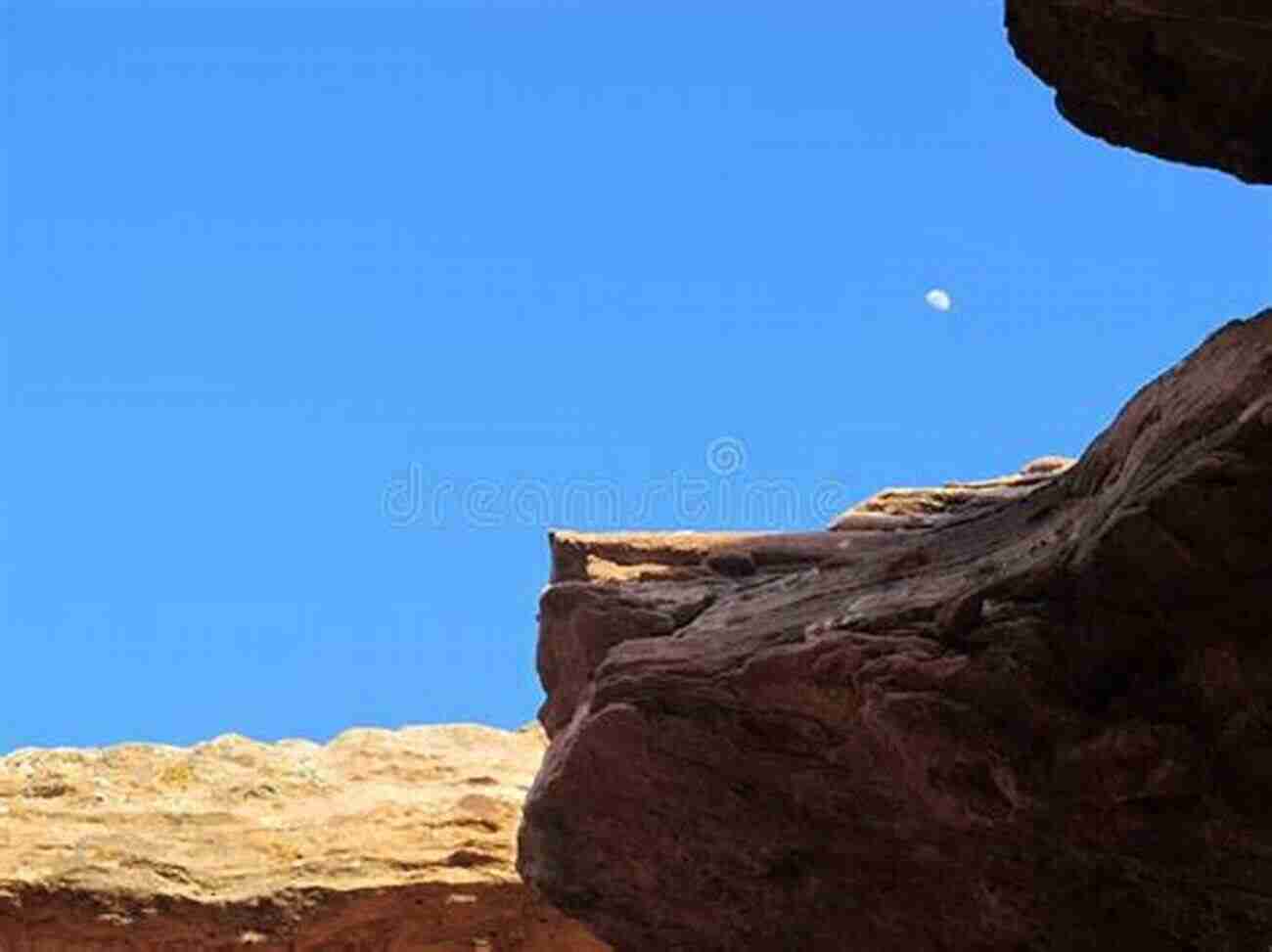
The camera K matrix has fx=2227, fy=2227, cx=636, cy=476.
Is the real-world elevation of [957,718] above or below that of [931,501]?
below

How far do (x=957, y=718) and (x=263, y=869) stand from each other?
1750cm

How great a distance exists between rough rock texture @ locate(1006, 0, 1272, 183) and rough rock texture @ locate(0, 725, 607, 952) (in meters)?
17.2

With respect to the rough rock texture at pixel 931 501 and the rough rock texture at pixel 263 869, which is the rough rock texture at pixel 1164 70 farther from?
the rough rock texture at pixel 263 869

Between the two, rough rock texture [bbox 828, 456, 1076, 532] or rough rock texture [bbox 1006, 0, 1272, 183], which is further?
rough rock texture [bbox 828, 456, 1076, 532]

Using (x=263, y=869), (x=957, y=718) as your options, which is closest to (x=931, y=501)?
(x=957, y=718)

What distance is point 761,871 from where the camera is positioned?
18.2 metres

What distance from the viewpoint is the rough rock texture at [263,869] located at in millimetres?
30297

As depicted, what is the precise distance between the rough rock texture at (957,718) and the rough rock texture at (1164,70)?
1523mm

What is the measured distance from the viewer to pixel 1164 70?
15398 millimetres

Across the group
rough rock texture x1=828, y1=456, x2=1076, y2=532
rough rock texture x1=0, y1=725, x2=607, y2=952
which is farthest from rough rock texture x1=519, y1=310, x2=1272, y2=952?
rough rock texture x1=0, y1=725, x2=607, y2=952

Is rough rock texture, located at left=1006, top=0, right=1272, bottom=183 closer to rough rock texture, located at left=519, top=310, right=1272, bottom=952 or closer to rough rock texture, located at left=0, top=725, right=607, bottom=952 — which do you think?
rough rock texture, located at left=519, top=310, right=1272, bottom=952

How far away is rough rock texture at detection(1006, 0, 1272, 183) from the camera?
48.0 ft

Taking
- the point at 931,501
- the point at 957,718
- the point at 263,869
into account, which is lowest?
the point at 263,869

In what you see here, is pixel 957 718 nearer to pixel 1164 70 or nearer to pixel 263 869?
pixel 1164 70
